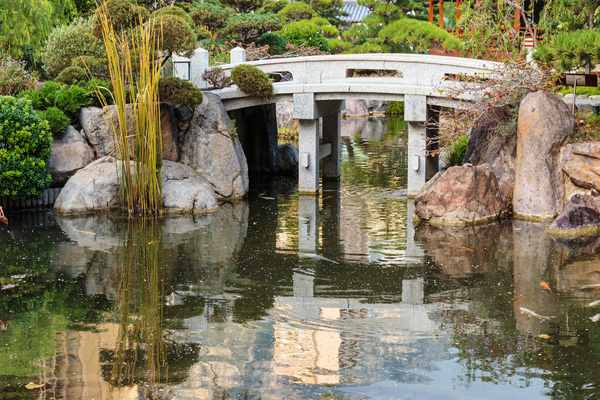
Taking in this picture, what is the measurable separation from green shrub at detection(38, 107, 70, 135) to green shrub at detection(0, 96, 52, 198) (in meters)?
0.41

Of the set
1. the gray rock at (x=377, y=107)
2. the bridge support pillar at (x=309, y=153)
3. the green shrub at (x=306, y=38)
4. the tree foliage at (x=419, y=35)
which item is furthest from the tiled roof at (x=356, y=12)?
the bridge support pillar at (x=309, y=153)

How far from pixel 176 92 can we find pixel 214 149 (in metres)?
1.53

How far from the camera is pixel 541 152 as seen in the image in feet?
44.3

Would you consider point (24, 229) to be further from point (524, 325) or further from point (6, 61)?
point (524, 325)

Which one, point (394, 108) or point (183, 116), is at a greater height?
point (394, 108)

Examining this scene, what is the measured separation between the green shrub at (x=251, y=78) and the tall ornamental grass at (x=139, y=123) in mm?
2188

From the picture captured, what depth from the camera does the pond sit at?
23.7 feet

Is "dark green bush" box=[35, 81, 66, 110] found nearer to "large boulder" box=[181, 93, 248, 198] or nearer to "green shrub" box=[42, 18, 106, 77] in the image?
"green shrub" box=[42, 18, 106, 77]

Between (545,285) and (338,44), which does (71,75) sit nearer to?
(545,285)

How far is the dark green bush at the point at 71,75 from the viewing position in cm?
1595

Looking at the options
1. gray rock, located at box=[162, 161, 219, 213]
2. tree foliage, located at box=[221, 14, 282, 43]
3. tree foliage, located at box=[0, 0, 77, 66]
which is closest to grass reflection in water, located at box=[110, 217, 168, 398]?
gray rock, located at box=[162, 161, 219, 213]

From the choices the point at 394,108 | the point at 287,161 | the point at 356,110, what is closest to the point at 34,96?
the point at 287,161

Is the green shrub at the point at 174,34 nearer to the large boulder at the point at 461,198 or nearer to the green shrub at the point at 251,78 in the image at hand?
the green shrub at the point at 251,78

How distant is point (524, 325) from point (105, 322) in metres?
4.51
